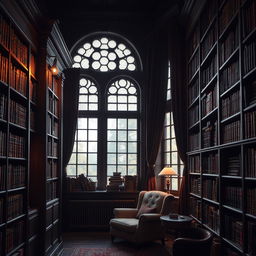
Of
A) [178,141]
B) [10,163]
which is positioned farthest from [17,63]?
[178,141]

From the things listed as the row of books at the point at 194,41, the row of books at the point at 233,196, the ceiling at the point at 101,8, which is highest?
the ceiling at the point at 101,8

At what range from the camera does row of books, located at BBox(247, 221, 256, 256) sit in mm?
3160

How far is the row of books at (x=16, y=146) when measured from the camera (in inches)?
154

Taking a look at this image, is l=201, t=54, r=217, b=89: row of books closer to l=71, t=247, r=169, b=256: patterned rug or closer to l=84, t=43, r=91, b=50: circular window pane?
l=71, t=247, r=169, b=256: patterned rug

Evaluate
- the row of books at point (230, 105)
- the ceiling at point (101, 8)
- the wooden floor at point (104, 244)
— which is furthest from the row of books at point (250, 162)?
the ceiling at point (101, 8)

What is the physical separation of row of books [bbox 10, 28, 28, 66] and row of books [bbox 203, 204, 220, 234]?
3004 millimetres

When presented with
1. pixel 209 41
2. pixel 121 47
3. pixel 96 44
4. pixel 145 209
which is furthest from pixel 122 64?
pixel 209 41

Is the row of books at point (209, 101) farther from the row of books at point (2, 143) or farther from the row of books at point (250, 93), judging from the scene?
the row of books at point (2, 143)

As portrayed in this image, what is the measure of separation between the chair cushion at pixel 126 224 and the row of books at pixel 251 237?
291 cm

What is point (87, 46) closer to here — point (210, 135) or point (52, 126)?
point (52, 126)

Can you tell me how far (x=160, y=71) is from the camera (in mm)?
7324

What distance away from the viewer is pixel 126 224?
19.8 ft

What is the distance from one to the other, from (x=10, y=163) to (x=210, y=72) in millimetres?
2829

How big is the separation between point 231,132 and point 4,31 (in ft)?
8.71
